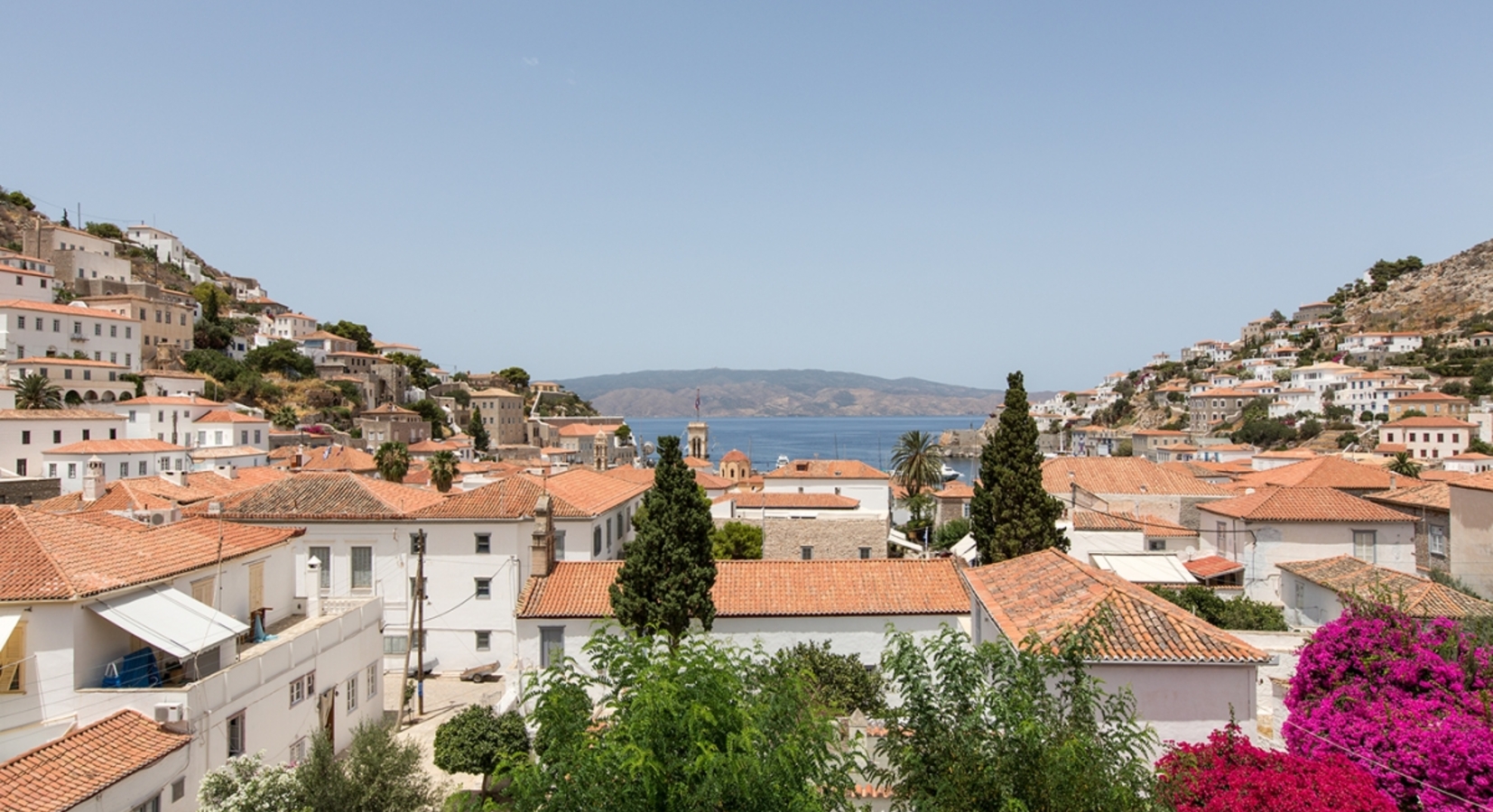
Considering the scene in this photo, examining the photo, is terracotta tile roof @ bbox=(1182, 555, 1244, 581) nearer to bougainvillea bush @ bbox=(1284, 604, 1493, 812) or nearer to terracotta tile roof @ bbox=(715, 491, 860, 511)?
bougainvillea bush @ bbox=(1284, 604, 1493, 812)

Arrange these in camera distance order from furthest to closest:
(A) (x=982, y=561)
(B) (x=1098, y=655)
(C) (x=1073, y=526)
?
(C) (x=1073, y=526) < (A) (x=982, y=561) < (B) (x=1098, y=655)

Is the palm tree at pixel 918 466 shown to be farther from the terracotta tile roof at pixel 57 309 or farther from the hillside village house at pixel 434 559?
the terracotta tile roof at pixel 57 309

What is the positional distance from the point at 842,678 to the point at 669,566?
15.0 feet

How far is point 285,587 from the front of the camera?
20891mm

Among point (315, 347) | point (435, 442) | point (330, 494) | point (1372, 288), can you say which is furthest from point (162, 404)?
point (1372, 288)

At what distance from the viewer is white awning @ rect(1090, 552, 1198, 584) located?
25.3 metres

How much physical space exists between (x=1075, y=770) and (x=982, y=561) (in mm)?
18800

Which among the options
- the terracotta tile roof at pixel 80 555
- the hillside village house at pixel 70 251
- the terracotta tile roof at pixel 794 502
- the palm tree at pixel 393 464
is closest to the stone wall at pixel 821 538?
the terracotta tile roof at pixel 794 502

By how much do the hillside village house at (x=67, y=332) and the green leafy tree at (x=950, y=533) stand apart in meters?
71.0

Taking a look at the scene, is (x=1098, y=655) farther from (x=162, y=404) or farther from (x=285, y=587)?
(x=162, y=404)

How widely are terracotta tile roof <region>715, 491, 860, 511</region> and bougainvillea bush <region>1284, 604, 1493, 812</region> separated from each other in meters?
28.1

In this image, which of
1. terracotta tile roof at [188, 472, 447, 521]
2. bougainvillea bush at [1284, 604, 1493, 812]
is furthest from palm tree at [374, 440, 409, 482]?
bougainvillea bush at [1284, 604, 1493, 812]

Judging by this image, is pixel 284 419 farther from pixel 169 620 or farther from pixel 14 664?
pixel 14 664

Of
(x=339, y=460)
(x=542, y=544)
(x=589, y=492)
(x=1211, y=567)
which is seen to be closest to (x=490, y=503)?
(x=542, y=544)
